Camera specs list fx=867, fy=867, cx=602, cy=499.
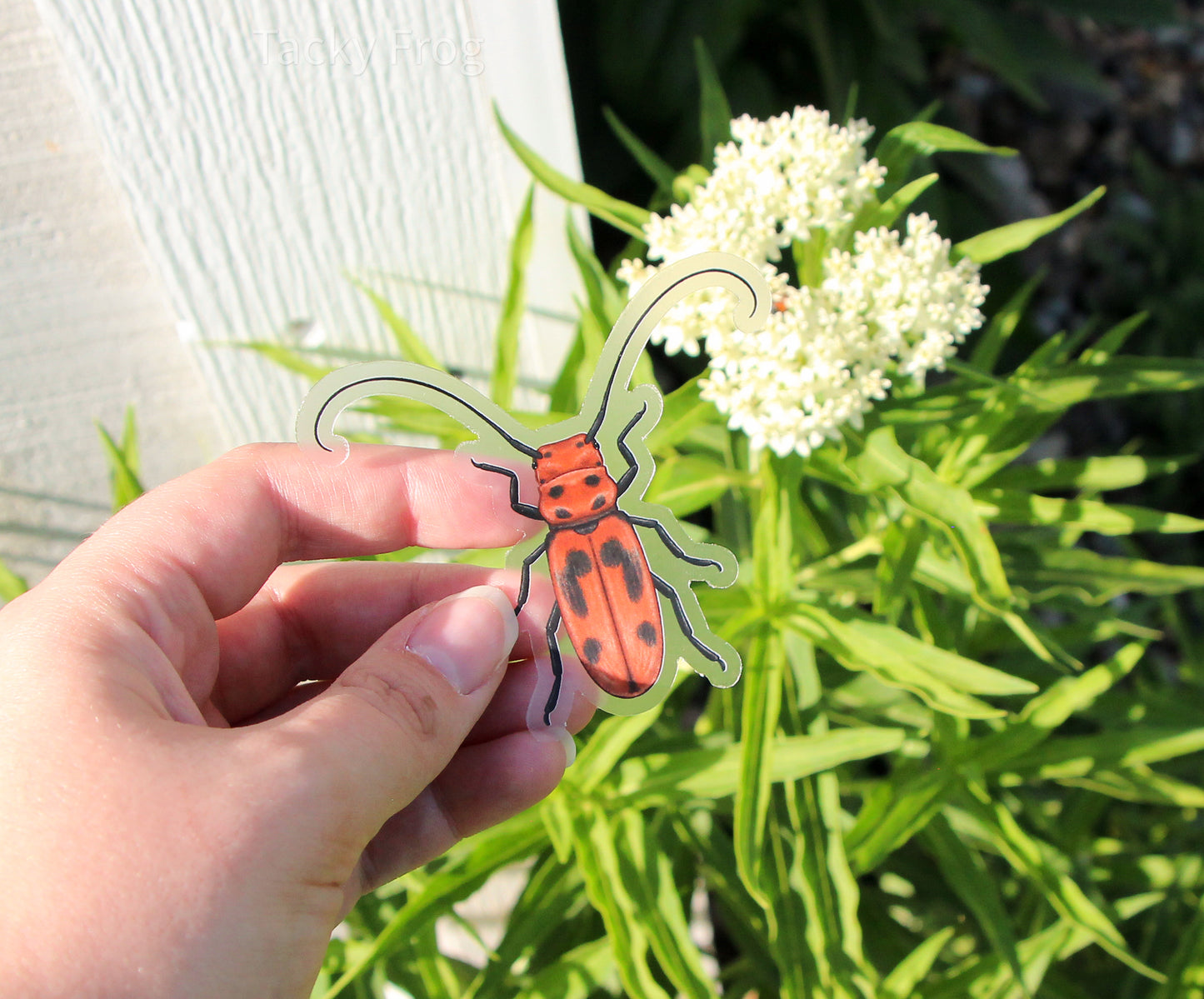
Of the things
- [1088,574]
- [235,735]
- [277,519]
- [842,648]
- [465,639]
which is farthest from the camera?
[1088,574]

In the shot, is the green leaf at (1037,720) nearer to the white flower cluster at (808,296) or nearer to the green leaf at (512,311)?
the white flower cluster at (808,296)

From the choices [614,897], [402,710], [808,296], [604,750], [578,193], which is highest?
[578,193]

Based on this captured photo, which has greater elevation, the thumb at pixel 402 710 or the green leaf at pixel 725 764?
the thumb at pixel 402 710

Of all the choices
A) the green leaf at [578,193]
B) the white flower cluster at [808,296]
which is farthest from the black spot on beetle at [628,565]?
the green leaf at [578,193]

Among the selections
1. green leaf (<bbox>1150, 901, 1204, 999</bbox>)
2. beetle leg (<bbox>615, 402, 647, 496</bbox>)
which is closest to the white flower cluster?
beetle leg (<bbox>615, 402, 647, 496</bbox>)

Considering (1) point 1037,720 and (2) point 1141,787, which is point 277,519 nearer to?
(1) point 1037,720

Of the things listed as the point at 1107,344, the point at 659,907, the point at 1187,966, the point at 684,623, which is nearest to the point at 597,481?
the point at 684,623

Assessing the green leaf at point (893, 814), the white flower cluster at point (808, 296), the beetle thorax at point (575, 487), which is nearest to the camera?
the beetle thorax at point (575, 487)

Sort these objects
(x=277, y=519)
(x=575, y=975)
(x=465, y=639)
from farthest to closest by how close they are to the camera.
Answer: (x=575, y=975) < (x=277, y=519) < (x=465, y=639)
